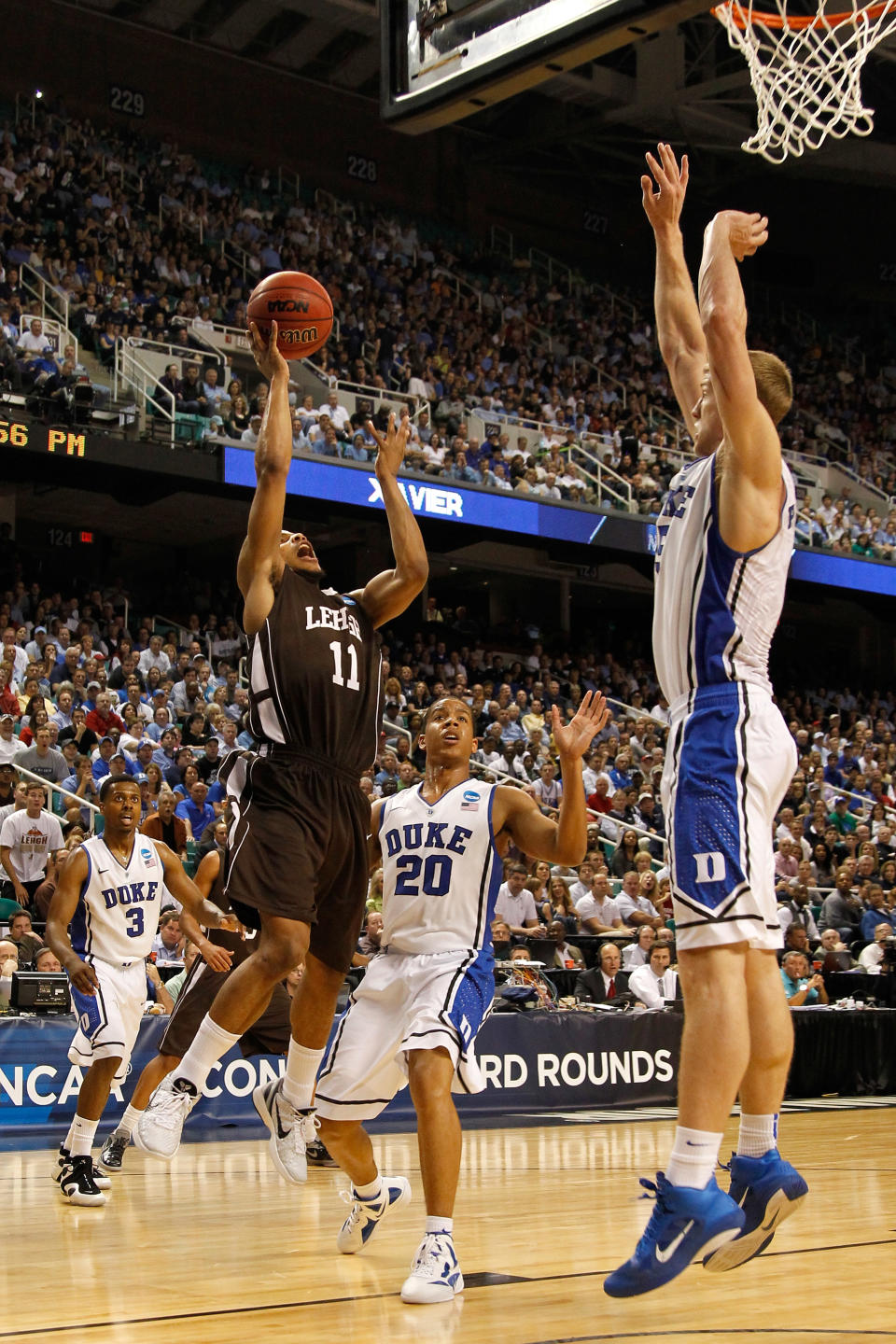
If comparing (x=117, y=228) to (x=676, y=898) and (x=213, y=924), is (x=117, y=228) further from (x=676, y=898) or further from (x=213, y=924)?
(x=676, y=898)

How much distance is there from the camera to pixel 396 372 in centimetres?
2716

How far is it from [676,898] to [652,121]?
102 ft

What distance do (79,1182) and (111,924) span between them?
1432mm

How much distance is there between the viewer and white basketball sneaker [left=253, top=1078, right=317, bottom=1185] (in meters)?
5.84

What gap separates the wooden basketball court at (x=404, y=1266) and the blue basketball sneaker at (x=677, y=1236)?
0.21m

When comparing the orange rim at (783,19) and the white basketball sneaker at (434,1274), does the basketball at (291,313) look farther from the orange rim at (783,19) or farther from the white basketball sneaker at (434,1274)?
the orange rim at (783,19)

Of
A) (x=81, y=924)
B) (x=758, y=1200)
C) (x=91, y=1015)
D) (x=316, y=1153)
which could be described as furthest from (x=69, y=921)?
(x=758, y=1200)

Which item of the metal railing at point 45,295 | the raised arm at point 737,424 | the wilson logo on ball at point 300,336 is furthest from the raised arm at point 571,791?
the metal railing at point 45,295

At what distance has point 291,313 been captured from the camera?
259 inches

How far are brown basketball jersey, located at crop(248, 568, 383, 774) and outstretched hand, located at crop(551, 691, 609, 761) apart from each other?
1.02 meters

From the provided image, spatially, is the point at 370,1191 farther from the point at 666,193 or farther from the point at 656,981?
the point at 656,981

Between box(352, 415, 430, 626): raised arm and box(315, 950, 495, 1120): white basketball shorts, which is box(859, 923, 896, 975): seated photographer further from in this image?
box(315, 950, 495, 1120): white basketball shorts

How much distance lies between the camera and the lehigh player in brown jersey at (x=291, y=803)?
18.1 feet

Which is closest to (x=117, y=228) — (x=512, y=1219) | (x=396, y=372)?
(x=396, y=372)
